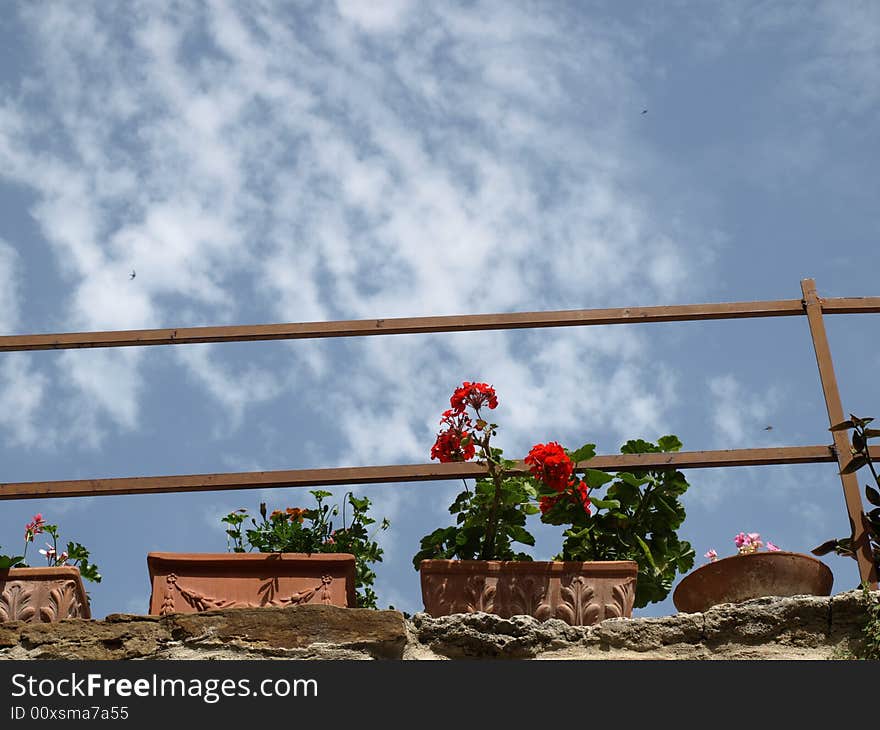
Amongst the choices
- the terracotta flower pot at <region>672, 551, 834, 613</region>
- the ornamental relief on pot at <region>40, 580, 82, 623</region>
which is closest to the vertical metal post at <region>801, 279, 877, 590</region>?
the terracotta flower pot at <region>672, 551, 834, 613</region>

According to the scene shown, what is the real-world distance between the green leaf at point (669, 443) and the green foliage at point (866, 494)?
0.45 meters

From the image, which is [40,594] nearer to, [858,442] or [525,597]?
[525,597]

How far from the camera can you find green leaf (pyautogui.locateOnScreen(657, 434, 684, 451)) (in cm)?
397

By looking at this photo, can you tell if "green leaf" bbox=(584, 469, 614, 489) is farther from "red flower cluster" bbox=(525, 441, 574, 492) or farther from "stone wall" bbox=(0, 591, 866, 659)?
"stone wall" bbox=(0, 591, 866, 659)

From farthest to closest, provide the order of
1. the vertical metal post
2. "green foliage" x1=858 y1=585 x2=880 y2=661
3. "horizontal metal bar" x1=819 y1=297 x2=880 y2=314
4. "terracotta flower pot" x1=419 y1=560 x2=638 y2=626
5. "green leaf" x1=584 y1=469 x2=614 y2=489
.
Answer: "horizontal metal bar" x1=819 y1=297 x2=880 y2=314 < "green leaf" x1=584 y1=469 x2=614 y2=489 < the vertical metal post < "terracotta flower pot" x1=419 y1=560 x2=638 y2=626 < "green foliage" x1=858 y1=585 x2=880 y2=661

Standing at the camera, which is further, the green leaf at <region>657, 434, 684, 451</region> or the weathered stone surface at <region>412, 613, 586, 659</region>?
the green leaf at <region>657, 434, 684, 451</region>

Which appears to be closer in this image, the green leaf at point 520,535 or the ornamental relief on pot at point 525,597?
the ornamental relief on pot at point 525,597

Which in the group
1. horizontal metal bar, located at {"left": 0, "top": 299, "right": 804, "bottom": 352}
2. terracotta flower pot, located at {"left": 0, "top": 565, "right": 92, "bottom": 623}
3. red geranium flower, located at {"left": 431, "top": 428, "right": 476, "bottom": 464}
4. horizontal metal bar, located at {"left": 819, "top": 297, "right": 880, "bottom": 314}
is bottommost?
terracotta flower pot, located at {"left": 0, "top": 565, "right": 92, "bottom": 623}

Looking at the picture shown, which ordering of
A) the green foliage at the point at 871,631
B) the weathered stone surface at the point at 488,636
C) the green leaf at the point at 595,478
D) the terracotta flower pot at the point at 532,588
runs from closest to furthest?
1. the green foliage at the point at 871,631
2. the weathered stone surface at the point at 488,636
3. the terracotta flower pot at the point at 532,588
4. the green leaf at the point at 595,478

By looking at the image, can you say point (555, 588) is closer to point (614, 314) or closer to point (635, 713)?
point (635, 713)

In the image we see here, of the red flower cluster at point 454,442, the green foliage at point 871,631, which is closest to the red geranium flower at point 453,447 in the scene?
the red flower cluster at point 454,442

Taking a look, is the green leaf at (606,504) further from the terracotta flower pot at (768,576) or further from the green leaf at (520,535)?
the terracotta flower pot at (768,576)

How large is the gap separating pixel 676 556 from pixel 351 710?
1459 millimetres

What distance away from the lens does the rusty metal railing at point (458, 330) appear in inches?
149
